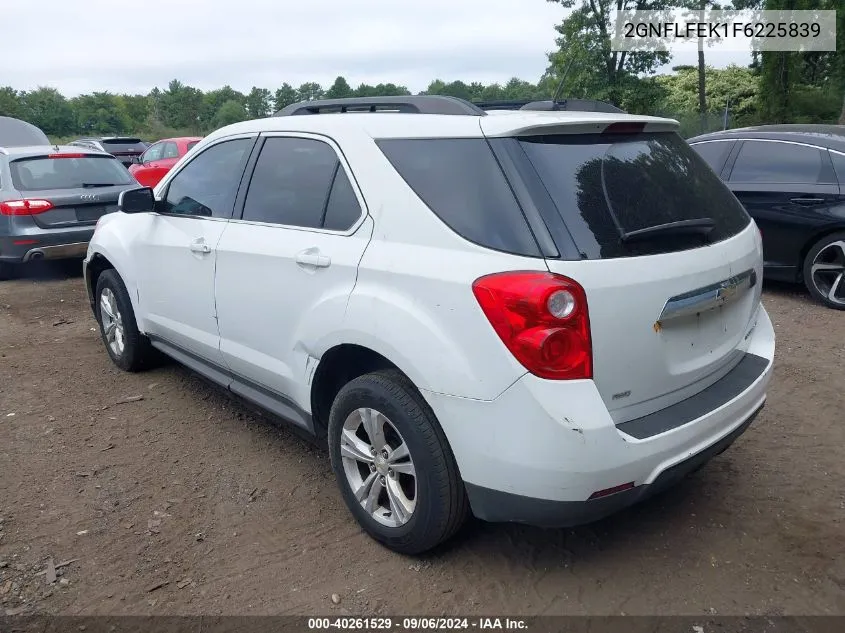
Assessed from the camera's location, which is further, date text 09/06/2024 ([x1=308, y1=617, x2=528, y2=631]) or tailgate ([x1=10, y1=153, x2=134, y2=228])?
tailgate ([x1=10, y1=153, x2=134, y2=228])

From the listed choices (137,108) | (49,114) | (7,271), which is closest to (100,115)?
(49,114)

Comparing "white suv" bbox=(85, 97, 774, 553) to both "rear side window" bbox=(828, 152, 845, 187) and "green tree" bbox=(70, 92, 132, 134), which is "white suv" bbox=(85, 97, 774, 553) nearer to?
"rear side window" bbox=(828, 152, 845, 187)

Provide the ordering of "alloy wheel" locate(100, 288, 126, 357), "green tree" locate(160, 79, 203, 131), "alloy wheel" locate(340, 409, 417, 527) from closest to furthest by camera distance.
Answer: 1. "alloy wheel" locate(340, 409, 417, 527)
2. "alloy wheel" locate(100, 288, 126, 357)
3. "green tree" locate(160, 79, 203, 131)

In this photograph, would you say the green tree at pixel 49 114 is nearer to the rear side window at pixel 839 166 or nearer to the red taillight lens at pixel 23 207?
the red taillight lens at pixel 23 207

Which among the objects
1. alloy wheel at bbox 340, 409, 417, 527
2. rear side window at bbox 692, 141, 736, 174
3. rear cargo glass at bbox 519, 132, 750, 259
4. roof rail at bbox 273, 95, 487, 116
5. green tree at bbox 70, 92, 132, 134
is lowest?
alloy wheel at bbox 340, 409, 417, 527

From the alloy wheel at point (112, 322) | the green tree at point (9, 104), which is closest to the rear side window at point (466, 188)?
the alloy wheel at point (112, 322)

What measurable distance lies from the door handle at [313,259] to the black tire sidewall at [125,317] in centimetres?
224

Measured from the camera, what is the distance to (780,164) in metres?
6.66

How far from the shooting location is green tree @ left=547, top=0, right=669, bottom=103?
87.1 ft

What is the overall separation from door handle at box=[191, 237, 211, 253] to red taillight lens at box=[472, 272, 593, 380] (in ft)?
6.56

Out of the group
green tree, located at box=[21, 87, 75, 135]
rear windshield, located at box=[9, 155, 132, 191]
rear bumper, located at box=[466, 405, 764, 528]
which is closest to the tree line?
rear windshield, located at box=[9, 155, 132, 191]

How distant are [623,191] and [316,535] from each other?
1966 millimetres

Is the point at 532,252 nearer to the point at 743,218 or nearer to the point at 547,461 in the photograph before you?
the point at 547,461

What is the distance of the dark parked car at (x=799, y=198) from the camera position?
245 inches
